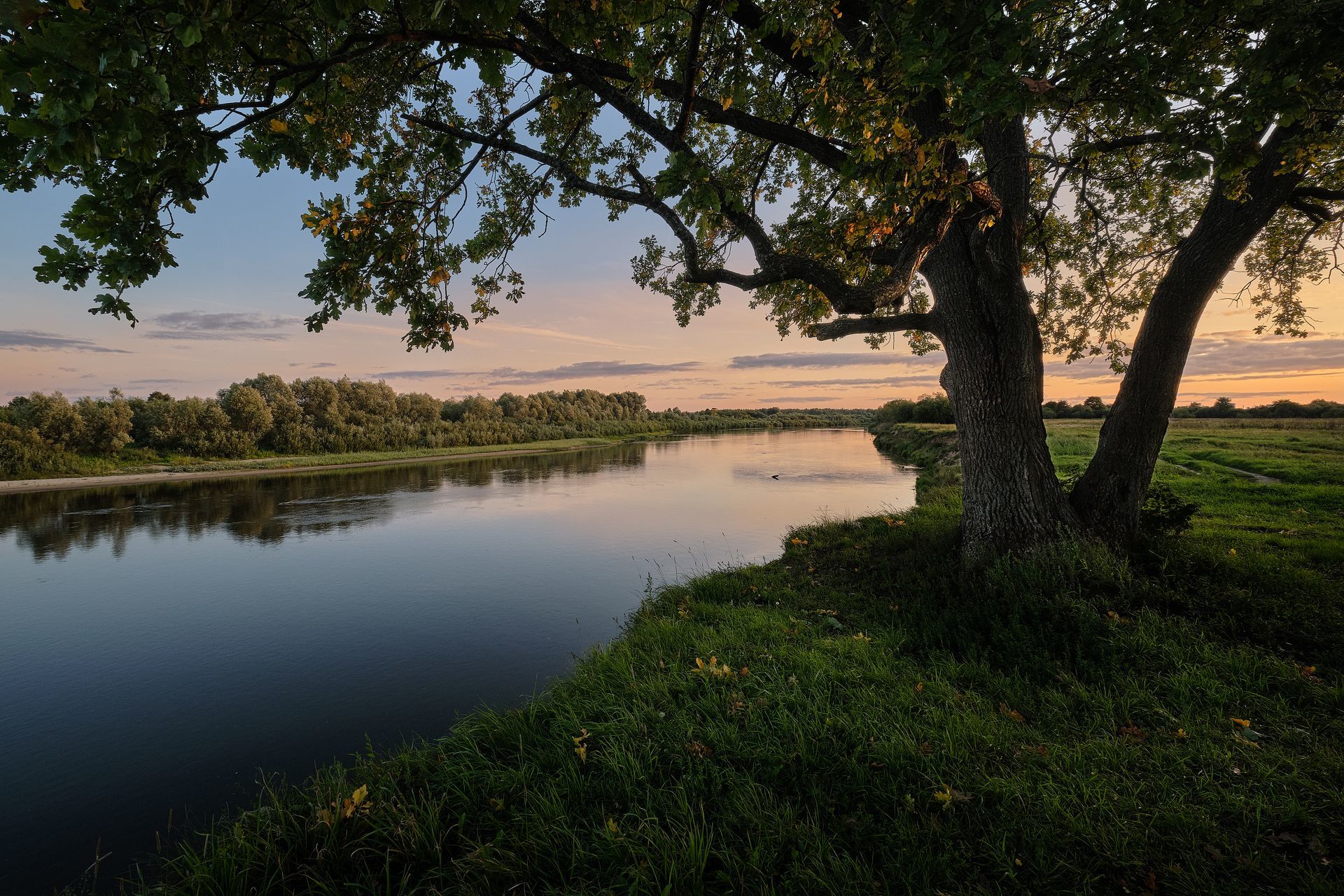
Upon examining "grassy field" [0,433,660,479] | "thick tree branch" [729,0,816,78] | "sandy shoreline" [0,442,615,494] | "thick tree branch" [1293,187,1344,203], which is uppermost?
"thick tree branch" [729,0,816,78]

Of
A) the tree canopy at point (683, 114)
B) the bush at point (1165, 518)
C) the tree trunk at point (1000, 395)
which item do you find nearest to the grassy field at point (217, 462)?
the tree canopy at point (683, 114)

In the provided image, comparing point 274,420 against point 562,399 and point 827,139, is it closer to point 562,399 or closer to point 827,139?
point 562,399

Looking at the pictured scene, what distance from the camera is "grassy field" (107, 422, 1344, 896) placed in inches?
93.3

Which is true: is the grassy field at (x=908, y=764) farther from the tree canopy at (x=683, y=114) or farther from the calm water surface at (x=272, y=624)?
the tree canopy at (x=683, y=114)

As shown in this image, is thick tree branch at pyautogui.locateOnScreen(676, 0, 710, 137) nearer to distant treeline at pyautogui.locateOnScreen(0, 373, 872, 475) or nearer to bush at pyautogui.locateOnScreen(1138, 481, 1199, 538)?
bush at pyautogui.locateOnScreen(1138, 481, 1199, 538)

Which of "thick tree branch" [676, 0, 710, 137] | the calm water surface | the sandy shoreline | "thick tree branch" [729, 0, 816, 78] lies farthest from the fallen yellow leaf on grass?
the sandy shoreline

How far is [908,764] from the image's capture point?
117 inches

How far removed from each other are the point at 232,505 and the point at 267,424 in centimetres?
2329

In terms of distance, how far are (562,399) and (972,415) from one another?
7494 cm

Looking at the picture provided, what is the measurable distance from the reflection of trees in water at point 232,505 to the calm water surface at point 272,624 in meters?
Result: 0.20

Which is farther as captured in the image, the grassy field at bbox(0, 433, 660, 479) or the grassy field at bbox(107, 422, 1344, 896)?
the grassy field at bbox(0, 433, 660, 479)

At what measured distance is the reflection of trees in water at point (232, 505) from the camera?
1498cm

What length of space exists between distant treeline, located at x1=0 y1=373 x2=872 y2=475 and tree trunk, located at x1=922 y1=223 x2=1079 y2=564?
44260 mm

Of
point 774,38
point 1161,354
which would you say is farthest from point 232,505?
point 1161,354
